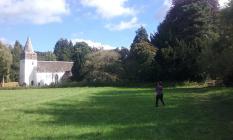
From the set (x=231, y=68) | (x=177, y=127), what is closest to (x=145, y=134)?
(x=177, y=127)

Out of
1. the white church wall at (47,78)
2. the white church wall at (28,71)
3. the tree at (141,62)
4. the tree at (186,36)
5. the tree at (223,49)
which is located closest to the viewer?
the tree at (223,49)

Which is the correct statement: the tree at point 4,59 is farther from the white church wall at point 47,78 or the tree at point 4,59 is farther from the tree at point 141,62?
the white church wall at point 47,78

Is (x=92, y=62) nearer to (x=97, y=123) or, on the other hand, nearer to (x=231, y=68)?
(x=231, y=68)

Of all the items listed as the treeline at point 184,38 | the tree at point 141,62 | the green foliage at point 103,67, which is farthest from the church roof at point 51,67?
the treeline at point 184,38

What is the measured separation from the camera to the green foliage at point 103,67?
356 ft

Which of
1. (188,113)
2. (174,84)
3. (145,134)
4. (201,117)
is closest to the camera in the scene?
(145,134)

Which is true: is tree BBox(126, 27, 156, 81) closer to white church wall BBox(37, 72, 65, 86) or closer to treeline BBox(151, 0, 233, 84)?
treeline BBox(151, 0, 233, 84)

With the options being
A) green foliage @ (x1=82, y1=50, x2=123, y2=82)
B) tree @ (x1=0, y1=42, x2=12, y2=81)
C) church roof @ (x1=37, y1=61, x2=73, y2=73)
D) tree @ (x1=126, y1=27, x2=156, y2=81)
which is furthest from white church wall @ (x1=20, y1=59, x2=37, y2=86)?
tree @ (x1=126, y1=27, x2=156, y2=81)

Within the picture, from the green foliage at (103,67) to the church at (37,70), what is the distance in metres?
41.6

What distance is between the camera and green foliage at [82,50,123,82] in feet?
356

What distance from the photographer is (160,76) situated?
82.8 m

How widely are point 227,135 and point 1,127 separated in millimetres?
9555

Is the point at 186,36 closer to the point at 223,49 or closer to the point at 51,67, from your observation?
the point at 223,49

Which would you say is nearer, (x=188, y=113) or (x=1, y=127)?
(x=1, y=127)
